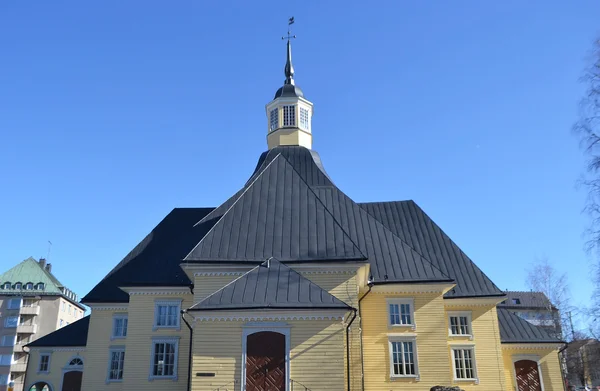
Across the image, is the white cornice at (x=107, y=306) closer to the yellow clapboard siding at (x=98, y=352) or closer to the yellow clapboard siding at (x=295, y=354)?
the yellow clapboard siding at (x=98, y=352)

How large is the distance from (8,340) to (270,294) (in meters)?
60.0

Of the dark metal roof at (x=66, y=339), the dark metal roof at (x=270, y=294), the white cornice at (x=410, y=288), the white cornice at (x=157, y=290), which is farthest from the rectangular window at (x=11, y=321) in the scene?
the white cornice at (x=410, y=288)

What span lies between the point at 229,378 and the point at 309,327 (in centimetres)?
326

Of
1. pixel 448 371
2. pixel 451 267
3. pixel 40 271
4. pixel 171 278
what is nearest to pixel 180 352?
pixel 171 278

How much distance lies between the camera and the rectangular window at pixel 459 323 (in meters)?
26.3

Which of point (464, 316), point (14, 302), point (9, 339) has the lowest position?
point (464, 316)

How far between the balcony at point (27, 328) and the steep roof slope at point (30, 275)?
14.6ft

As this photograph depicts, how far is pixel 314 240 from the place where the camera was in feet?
71.9

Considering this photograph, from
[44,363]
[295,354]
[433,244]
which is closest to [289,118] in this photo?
[433,244]

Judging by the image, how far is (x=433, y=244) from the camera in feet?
96.3

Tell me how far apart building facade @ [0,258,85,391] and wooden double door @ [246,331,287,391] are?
56696mm

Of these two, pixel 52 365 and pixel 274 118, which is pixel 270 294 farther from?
pixel 52 365

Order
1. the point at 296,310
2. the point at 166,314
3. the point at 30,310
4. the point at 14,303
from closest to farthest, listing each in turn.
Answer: the point at 296,310
the point at 166,314
the point at 14,303
the point at 30,310

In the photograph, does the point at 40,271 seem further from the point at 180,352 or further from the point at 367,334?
the point at 367,334
